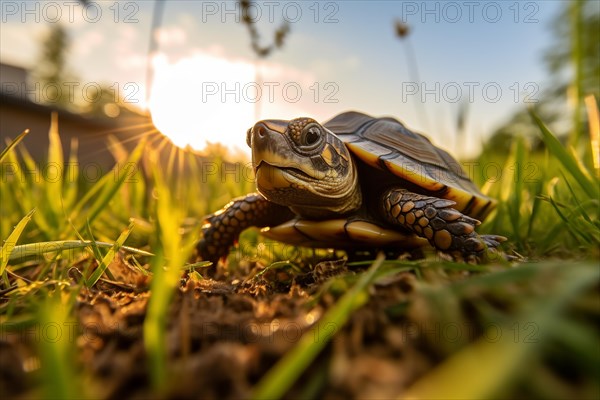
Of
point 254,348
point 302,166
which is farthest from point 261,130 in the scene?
point 254,348

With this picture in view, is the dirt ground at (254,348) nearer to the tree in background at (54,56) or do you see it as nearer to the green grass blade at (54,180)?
the green grass blade at (54,180)

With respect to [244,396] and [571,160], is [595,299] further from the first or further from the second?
[571,160]

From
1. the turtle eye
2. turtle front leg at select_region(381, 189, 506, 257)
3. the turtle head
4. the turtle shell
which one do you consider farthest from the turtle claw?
the turtle eye

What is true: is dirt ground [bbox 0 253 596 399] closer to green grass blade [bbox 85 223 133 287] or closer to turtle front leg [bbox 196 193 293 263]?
green grass blade [bbox 85 223 133 287]

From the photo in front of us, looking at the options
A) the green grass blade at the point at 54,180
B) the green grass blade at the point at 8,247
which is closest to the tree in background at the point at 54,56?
the green grass blade at the point at 54,180

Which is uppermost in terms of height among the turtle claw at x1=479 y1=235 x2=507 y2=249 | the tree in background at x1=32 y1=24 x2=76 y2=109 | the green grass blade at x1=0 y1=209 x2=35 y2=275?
the tree in background at x1=32 y1=24 x2=76 y2=109

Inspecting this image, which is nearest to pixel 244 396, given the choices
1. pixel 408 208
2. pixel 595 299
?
pixel 595 299
